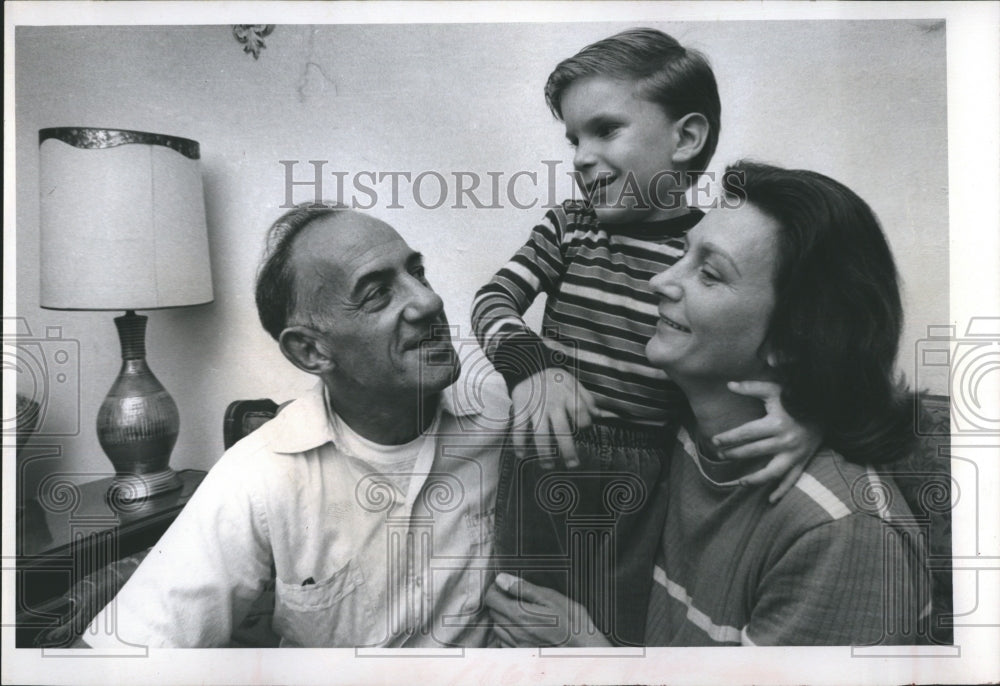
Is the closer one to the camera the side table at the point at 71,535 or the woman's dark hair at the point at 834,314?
the woman's dark hair at the point at 834,314

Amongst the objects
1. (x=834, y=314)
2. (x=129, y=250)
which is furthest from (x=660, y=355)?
(x=129, y=250)

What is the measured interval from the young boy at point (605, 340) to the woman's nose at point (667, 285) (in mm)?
16

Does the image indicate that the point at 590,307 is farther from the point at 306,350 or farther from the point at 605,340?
the point at 306,350

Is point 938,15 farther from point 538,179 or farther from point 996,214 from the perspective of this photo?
point 538,179

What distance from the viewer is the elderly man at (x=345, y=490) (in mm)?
1770

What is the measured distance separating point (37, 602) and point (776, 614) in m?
1.72

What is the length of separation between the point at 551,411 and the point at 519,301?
26cm

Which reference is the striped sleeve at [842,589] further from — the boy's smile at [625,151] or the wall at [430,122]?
the boy's smile at [625,151]

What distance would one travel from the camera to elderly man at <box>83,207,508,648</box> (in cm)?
177

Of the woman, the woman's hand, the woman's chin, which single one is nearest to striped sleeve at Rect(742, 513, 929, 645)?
the woman

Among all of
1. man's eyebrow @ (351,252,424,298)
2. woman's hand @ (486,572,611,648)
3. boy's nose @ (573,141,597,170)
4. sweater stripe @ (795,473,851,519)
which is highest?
boy's nose @ (573,141,597,170)

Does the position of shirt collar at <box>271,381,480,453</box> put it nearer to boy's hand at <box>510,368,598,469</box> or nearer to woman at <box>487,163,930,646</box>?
boy's hand at <box>510,368,598,469</box>

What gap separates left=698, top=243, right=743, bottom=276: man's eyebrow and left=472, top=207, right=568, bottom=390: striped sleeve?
0.31 meters

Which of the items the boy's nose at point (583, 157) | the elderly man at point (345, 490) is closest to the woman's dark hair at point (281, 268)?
the elderly man at point (345, 490)
